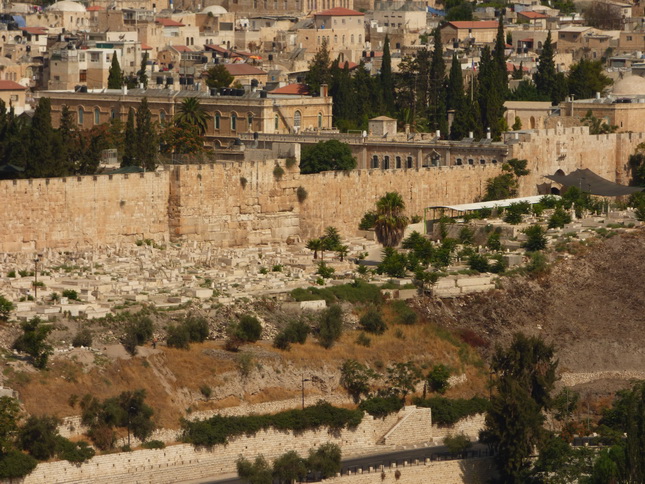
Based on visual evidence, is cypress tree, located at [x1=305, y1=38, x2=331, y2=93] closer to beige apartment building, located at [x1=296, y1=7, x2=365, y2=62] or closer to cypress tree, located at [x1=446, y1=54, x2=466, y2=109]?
cypress tree, located at [x1=446, y1=54, x2=466, y2=109]

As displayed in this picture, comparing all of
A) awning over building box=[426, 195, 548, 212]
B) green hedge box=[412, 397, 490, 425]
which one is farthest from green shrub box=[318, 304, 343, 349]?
awning over building box=[426, 195, 548, 212]

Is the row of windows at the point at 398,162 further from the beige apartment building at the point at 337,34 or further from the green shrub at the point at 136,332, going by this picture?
the beige apartment building at the point at 337,34

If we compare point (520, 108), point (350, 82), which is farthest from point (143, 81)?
point (520, 108)

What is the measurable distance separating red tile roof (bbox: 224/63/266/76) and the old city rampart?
27228mm

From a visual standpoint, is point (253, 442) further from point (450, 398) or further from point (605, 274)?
point (605, 274)

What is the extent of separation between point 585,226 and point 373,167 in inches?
459

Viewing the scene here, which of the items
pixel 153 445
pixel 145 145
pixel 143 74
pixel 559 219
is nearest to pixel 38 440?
pixel 153 445

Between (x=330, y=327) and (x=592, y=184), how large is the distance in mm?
23539

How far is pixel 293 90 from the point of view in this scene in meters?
102

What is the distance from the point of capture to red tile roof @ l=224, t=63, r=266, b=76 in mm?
112688

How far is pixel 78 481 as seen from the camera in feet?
187

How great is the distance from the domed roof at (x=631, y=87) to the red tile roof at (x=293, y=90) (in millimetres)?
12703

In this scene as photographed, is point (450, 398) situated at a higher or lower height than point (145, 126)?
lower

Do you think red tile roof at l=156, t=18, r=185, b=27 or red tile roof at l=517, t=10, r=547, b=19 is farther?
red tile roof at l=517, t=10, r=547, b=19
